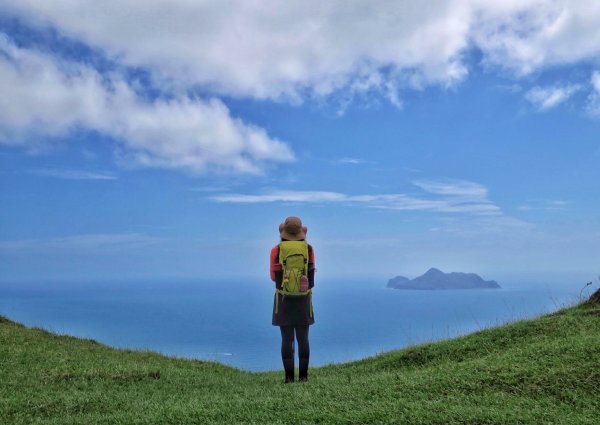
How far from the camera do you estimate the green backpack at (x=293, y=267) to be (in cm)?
1244

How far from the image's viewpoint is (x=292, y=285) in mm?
12430

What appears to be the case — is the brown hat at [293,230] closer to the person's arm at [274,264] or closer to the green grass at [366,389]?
the person's arm at [274,264]

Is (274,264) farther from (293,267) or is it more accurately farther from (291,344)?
(291,344)

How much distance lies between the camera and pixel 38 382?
13180 millimetres

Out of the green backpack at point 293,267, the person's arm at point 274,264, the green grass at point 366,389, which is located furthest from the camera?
the person's arm at point 274,264

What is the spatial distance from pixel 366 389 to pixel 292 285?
3106 millimetres

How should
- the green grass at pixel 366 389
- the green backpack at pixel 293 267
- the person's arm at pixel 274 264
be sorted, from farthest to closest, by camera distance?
the person's arm at pixel 274 264 → the green backpack at pixel 293 267 → the green grass at pixel 366 389

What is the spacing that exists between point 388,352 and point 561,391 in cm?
843

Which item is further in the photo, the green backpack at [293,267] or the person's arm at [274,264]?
the person's arm at [274,264]

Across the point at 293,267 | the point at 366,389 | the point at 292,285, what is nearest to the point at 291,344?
the point at 292,285

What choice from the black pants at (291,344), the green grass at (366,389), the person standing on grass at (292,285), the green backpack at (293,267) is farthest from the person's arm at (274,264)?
the green grass at (366,389)

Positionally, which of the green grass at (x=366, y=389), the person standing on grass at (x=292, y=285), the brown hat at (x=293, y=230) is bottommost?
the green grass at (x=366, y=389)

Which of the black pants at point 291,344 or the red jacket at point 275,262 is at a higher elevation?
the red jacket at point 275,262

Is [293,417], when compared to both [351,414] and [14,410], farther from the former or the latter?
[14,410]
